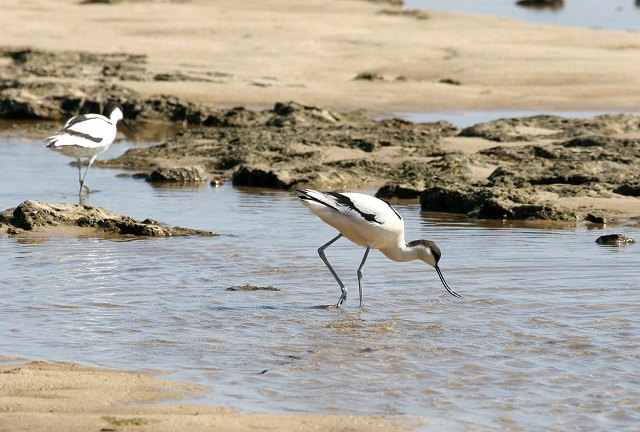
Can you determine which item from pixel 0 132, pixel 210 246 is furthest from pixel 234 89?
pixel 210 246

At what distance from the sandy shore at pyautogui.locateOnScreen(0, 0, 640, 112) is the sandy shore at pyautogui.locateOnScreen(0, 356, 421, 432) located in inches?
618

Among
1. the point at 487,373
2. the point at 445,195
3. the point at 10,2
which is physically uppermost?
the point at 10,2

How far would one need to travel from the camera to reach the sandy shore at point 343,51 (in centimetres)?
2225

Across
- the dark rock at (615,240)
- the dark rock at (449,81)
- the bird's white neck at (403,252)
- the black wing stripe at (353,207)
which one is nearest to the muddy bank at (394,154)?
the dark rock at (615,240)

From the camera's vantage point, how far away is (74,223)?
10.7 meters

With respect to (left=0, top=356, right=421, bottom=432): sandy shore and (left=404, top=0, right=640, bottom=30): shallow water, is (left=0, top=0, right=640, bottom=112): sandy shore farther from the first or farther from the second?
(left=0, top=356, right=421, bottom=432): sandy shore

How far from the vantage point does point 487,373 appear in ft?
21.0

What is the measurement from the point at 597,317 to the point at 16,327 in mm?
3856

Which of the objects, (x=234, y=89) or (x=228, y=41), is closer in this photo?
(x=234, y=89)

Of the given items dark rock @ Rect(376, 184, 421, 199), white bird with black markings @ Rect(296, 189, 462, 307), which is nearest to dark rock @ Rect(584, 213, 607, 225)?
dark rock @ Rect(376, 184, 421, 199)

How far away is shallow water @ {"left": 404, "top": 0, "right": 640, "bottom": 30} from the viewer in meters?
40.8

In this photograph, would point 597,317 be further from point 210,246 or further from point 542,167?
point 542,167

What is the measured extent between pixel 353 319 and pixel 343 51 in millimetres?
20033

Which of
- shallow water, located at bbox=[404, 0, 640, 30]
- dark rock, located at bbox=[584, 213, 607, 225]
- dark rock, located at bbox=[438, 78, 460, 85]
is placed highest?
shallow water, located at bbox=[404, 0, 640, 30]
